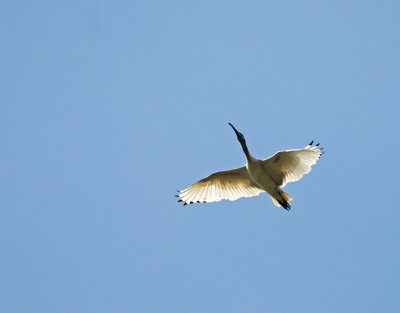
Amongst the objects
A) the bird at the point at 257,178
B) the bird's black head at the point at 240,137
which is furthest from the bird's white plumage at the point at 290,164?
the bird's black head at the point at 240,137

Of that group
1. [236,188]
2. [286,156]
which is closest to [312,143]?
[286,156]

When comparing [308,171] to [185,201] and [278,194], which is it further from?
[185,201]

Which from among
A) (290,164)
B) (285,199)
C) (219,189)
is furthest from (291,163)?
(219,189)

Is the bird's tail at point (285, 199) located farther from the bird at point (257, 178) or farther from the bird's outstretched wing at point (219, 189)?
the bird's outstretched wing at point (219, 189)

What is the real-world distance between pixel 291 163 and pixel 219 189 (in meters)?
2.02

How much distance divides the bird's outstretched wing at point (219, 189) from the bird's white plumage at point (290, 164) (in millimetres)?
844

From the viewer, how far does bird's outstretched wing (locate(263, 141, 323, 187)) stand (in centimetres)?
1747

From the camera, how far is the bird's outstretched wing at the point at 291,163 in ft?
57.3

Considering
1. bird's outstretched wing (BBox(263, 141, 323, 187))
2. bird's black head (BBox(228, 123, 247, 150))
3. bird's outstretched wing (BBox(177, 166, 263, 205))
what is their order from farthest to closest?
1. bird's outstretched wing (BBox(177, 166, 263, 205))
2. bird's black head (BBox(228, 123, 247, 150))
3. bird's outstretched wing (BBox(263, 141, 323, 187))

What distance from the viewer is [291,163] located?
58.2 ft

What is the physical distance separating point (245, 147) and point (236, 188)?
133 cm

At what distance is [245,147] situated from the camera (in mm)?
17875

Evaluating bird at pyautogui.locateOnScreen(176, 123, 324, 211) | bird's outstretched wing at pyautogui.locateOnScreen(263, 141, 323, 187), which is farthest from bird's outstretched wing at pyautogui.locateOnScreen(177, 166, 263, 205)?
bird's outstretched wing at pyautogui.locateOnScreen(263, 141, 323, 187)

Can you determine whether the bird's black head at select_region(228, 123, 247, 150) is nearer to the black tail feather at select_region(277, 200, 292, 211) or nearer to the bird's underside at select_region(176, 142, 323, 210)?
the bird's underside at select_region(176, 142, 323, 210)
